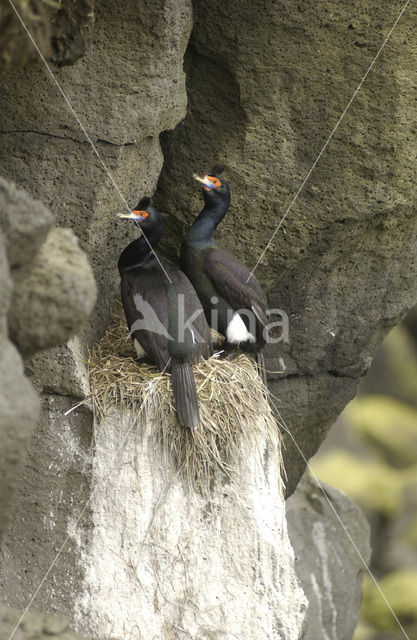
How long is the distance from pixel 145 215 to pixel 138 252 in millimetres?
150

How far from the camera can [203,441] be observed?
3566 millimetres

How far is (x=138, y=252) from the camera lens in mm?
3797

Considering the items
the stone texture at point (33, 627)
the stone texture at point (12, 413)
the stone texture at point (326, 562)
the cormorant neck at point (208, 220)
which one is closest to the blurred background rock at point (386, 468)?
the stone texture at point (326, 562)

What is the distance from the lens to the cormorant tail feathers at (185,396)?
349 cm

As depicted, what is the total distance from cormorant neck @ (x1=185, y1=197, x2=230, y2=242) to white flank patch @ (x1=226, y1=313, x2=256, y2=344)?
374 mm

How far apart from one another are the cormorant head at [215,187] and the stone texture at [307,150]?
247 mm

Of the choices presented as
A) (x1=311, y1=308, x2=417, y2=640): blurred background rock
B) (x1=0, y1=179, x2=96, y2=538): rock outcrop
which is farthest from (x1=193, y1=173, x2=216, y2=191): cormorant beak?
(x1=311, y1=308, x2=417, y2=640): blurred background rock

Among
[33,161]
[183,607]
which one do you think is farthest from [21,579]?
[33,161]

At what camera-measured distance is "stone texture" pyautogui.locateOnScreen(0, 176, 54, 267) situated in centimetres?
221

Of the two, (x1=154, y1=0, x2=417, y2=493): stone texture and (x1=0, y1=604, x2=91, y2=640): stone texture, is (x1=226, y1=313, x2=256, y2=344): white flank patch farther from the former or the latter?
(x1=0, y1=604, x2=91, y2=640): stone texture

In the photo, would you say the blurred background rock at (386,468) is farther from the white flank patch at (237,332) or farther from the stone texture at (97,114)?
the stone texture at (97,114)

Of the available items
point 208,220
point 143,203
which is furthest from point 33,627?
point 208,220

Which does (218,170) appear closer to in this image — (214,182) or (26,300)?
(214,182)

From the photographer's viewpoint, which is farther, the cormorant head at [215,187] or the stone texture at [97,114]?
the cormorant head at [215,187]
